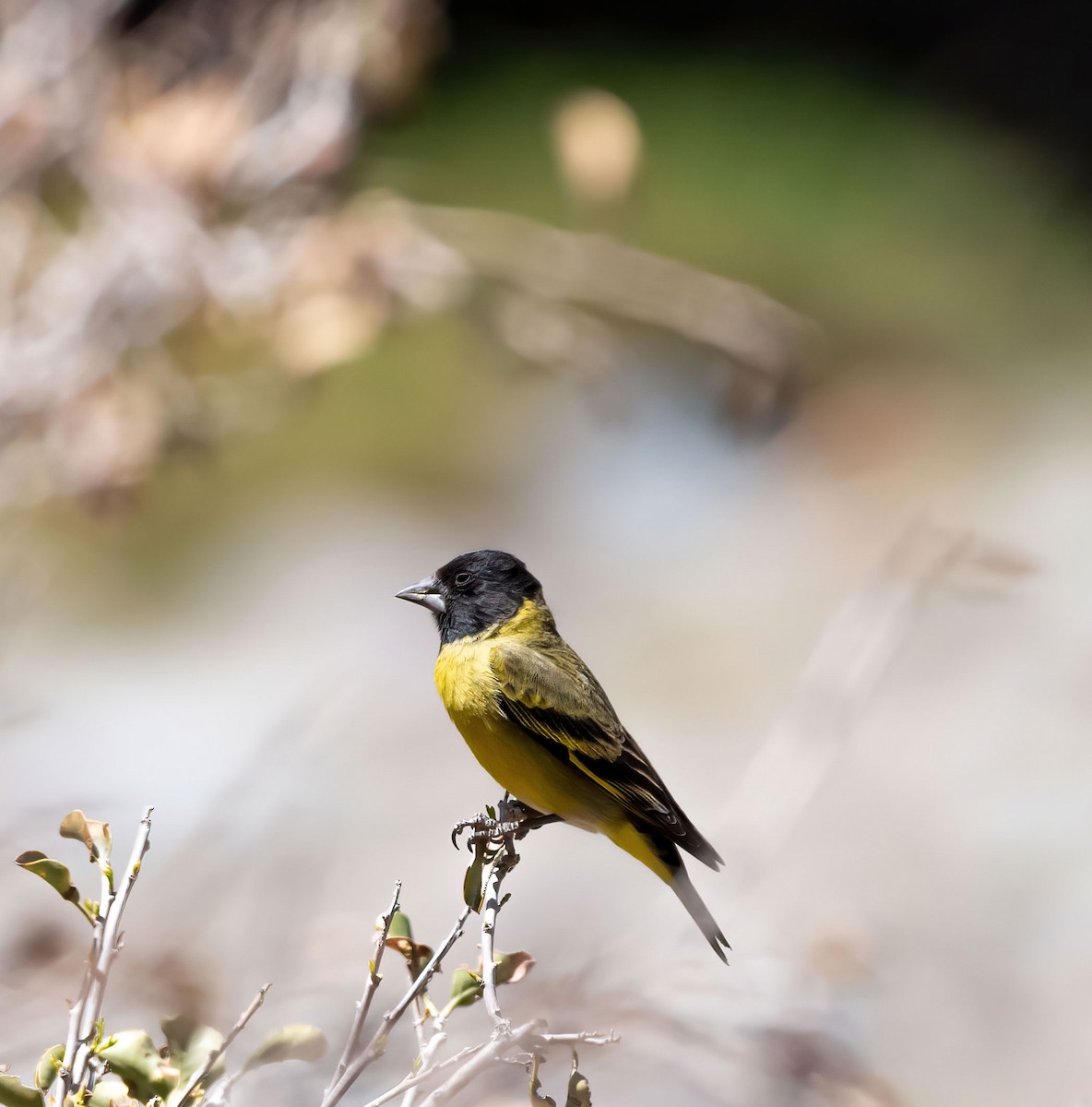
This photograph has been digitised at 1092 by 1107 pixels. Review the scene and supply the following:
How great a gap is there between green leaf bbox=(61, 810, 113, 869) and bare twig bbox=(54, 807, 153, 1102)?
0.03 m

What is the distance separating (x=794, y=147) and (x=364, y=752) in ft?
13.5

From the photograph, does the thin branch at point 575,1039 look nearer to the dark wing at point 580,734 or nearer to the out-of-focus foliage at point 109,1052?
Answer: the out-of-focus foliage at point 109,1052

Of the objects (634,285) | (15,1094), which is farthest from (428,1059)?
(634,285)

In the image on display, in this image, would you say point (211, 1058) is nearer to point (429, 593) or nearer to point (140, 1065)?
point (140, 1065)

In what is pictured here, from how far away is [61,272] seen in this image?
3861mm

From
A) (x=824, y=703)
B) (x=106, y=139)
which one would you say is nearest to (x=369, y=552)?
(x=106, y=139)

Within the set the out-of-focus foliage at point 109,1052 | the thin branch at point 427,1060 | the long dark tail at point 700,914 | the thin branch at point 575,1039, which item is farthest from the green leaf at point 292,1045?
the long dark tail at point 700,914

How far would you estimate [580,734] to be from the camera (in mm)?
2049

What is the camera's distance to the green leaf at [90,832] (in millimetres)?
1180

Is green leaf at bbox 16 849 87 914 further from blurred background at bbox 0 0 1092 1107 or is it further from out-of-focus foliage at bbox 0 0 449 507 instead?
out-of-focus foliage at bbox 0 0 449 507

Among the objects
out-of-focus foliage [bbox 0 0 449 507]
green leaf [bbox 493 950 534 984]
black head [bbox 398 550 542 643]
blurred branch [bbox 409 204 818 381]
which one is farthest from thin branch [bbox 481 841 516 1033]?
blurred branch [bbox 409 204 818 381]

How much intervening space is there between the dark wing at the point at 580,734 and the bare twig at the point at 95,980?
2.91 feet

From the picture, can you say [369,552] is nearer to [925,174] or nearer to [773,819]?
[773,819]

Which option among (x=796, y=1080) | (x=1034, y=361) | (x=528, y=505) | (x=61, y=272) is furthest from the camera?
(x=1034, y=361)
